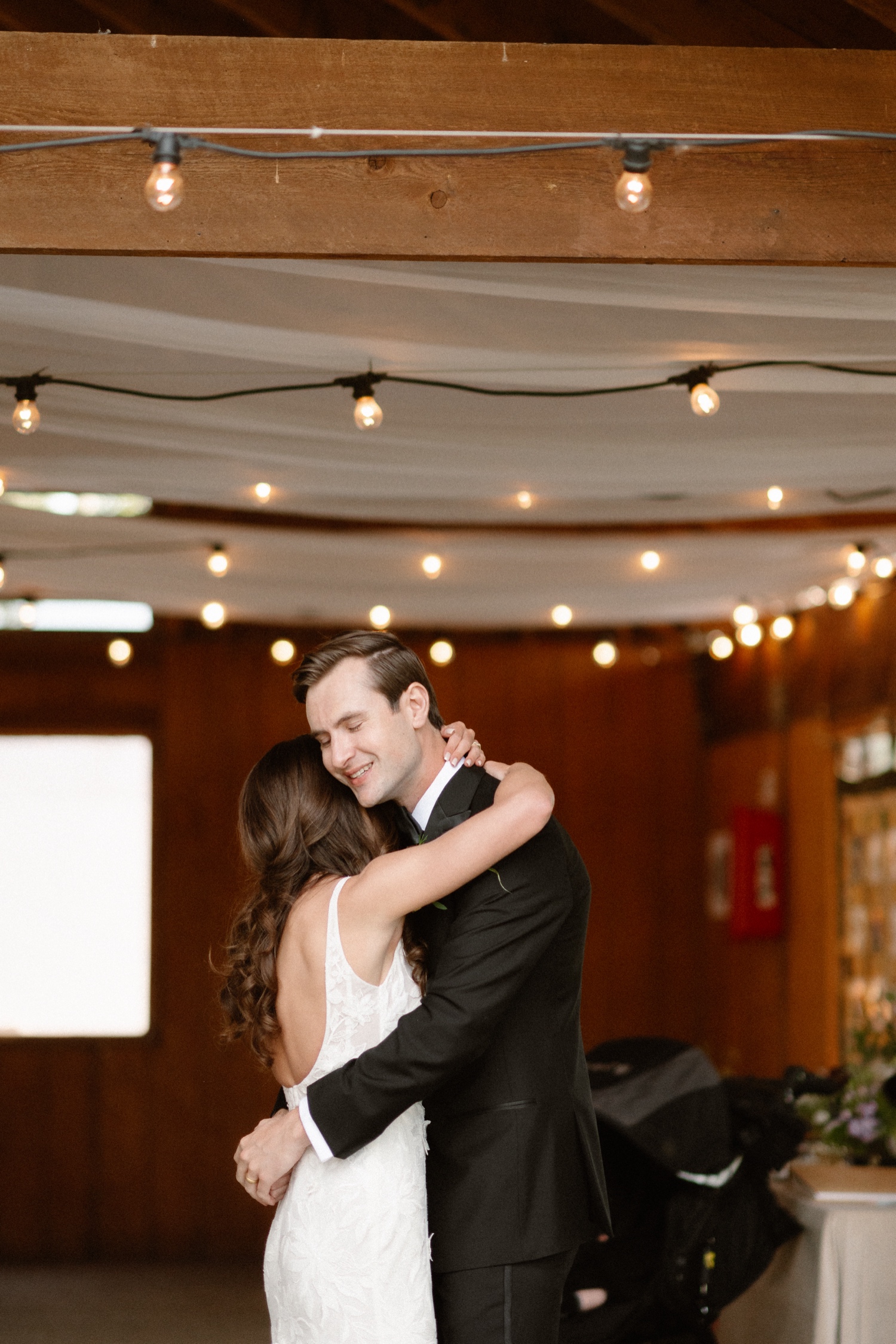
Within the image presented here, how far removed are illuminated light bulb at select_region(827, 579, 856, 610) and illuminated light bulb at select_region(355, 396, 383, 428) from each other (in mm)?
3194

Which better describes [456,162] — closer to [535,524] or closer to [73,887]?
[535,524]

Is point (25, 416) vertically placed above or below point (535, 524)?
below

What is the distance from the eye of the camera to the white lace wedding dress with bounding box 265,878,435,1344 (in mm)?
2262

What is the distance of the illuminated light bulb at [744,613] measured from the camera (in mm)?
6484

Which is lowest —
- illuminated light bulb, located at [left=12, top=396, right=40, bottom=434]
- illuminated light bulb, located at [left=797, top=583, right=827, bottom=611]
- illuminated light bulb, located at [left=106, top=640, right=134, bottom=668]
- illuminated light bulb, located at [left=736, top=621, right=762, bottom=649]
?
illuminated light bulb, located at [left=106, top=640, right=134, bottom=668]

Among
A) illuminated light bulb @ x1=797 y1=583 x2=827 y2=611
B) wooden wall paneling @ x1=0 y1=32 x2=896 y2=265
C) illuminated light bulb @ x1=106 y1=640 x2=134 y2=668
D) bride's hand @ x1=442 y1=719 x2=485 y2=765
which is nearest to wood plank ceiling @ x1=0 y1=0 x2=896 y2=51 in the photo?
wooden wall paneling @ x1=0 y1=32 x2=896 y2=265

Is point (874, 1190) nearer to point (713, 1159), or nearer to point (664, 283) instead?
point (713, 1159)

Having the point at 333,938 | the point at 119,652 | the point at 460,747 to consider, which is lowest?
the point at 333,938

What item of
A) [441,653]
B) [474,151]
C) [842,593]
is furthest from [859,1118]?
[441,653]

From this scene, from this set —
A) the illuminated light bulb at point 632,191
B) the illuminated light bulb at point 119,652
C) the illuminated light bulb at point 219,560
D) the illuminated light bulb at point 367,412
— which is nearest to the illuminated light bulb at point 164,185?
the illuminated light bulb at point 632,191

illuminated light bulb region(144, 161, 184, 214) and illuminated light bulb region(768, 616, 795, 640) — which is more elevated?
illuminated light bulb region(144, 161, 184, 214)

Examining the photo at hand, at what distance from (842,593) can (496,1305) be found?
4338 mm

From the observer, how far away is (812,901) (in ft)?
21.1

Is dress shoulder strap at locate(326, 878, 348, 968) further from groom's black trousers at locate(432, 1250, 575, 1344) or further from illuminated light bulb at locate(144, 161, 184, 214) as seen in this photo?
illuminated light bulb at locate(144, 161, 184, 214)
